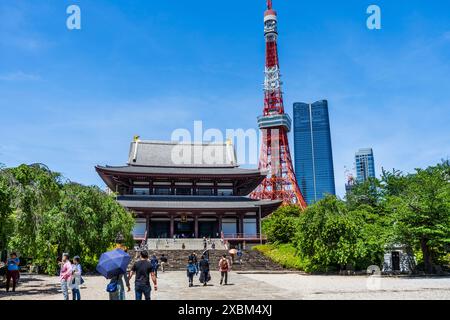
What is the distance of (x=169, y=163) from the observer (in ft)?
159

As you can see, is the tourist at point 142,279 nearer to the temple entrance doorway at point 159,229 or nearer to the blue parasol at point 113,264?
the blue parasol at point 113,264

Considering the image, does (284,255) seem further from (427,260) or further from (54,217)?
(54,217)

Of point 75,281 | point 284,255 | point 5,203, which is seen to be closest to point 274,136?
point 284,255

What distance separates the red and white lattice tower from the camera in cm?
7119

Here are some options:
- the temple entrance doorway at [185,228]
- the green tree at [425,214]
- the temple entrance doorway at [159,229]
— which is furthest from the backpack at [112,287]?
the temple entrance doorway at [185,228]

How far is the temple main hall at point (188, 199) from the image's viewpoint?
4050 cm

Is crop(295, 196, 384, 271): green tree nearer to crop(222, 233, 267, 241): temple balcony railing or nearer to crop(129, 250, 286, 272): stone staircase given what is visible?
crop(129, 250, 286, 272): stone staircase

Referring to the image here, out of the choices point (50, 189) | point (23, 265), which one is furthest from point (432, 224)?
point (23, 265)

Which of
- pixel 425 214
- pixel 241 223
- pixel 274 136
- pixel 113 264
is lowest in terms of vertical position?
pixel 113 264

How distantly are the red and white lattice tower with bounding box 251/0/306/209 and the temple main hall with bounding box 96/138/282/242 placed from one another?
2419 centimetres

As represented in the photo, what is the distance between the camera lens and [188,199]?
42625 mm

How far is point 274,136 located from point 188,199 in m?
39.5

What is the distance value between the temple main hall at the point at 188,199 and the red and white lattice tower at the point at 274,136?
24194 mm

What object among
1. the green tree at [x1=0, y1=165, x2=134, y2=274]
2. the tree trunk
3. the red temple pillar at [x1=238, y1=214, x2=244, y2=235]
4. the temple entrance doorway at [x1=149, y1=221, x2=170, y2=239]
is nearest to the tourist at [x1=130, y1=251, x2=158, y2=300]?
the green tree at [x1=0, y1=165, x2=134, y2=274]
